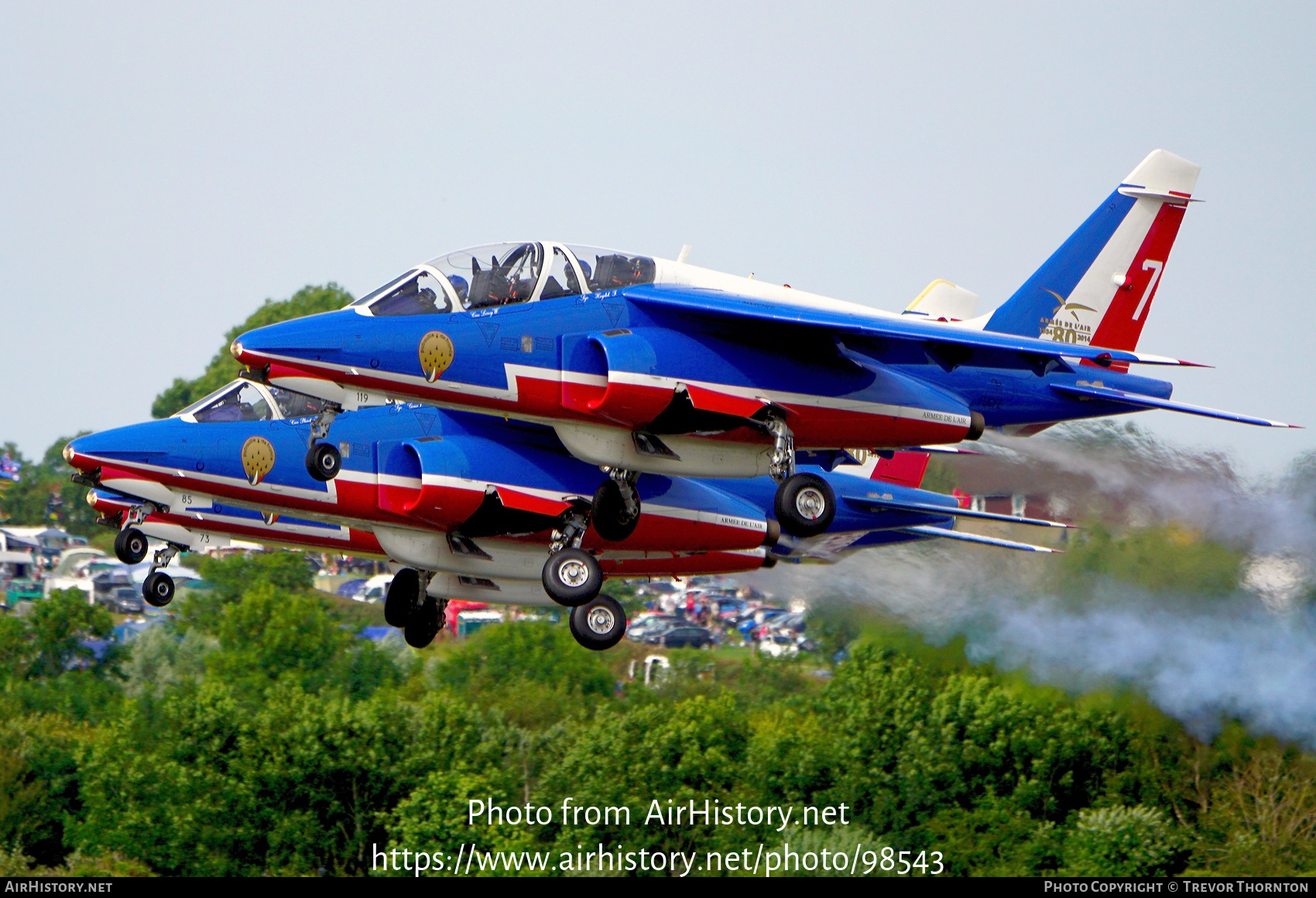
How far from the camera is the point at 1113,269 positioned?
2414cm

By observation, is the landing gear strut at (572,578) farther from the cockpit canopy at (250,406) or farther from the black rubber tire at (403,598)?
the cockpit canopy at (250,406)

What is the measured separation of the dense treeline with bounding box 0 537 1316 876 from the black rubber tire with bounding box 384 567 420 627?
19.7 metres

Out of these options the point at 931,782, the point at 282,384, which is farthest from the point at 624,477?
the point at 931,782

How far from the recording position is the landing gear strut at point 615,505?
809 inches

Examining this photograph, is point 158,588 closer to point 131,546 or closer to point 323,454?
point 131,546

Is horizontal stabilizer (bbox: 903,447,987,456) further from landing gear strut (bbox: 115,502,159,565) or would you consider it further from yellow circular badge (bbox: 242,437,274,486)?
landing gear strut (bbox: 115,502,159,565)

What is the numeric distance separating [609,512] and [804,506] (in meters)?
2.83

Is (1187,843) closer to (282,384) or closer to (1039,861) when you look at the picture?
(1039,861)

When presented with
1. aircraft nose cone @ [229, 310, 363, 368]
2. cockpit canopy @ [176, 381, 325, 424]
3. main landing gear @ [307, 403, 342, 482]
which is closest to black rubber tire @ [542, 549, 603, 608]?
main landing gear @ [307, 403, 342, 482]

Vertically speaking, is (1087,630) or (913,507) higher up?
(913,507)

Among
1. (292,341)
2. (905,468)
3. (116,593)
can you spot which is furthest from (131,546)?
(116,593)

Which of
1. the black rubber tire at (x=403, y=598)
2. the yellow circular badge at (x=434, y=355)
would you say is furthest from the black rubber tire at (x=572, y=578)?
the black rubber tire at (x=403, y=598)
